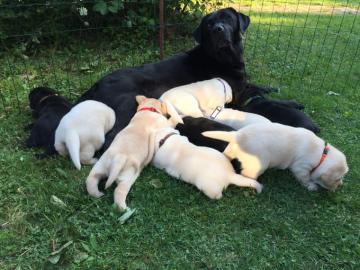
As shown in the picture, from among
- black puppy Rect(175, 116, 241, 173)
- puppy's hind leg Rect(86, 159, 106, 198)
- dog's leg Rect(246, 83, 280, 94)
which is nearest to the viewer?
puppy's hind leg Rect(86, 159, 106, 198)

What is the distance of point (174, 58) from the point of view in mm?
5035

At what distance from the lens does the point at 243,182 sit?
11.1 ft

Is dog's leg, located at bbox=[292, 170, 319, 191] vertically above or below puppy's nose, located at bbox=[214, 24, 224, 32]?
below

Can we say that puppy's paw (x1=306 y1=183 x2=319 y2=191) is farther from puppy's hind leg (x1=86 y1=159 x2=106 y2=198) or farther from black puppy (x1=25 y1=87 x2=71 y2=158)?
black puppy (x1=25 y1=87 x2=71 y2=158)

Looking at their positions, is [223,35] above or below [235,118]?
above

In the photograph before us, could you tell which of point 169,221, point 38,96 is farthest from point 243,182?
point 38,96

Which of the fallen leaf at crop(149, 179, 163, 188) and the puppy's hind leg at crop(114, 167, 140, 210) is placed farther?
the fallen leaf at crop(149, 179, 163, 188)

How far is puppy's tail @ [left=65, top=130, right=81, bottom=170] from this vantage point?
3.45m

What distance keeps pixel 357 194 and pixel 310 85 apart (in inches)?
102

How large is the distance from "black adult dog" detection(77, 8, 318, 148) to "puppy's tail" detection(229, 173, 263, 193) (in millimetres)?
1098

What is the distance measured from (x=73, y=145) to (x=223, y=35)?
7.30ft

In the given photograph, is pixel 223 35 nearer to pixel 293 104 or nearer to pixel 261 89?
pixel 261 89

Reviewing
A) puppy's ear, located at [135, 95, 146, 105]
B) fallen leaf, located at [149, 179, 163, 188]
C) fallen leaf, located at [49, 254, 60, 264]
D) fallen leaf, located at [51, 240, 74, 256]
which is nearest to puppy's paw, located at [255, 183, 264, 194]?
fallen leaf, located at [149, 179, 163, 188]

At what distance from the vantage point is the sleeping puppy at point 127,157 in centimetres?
329
